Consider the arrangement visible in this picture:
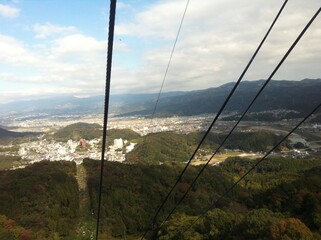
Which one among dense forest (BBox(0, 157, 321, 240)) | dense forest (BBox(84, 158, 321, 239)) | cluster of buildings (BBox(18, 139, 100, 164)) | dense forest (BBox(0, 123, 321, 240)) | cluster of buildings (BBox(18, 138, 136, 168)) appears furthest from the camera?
cluster of buildings (BBox(18, 139, 100, 164))

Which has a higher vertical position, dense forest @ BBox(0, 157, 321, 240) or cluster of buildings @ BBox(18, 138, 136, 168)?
dense forest @ BBox(0, 157, 321, 240)

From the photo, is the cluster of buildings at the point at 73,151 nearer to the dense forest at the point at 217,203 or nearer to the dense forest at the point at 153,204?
the dense forest at the point at 217,203

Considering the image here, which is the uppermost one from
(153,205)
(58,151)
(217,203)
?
(153,205)

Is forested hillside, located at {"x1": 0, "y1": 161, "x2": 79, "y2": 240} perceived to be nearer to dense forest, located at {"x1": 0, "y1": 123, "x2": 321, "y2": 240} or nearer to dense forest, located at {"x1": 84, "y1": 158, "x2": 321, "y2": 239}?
dense forest, located at {"x1": 0, "y1": 123, "x2": 321, "y2": 240}

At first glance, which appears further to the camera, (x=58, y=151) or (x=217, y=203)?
(x=58, y=151)

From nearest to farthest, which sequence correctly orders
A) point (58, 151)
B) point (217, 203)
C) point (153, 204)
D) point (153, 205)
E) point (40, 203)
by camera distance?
point (40, 203)
point (153, 205)
point (153, 204)
point (217, 203)
point (58, 151)

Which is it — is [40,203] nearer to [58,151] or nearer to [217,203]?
[217,203]

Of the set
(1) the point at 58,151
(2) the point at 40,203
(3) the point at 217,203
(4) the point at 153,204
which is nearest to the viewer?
(2) the point at 40,203

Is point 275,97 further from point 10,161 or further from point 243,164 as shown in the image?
point 10,161

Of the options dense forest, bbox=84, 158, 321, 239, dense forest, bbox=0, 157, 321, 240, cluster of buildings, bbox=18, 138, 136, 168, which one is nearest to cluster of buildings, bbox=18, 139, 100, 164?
cluster of buildings, bbox=18, 138, 136, 168

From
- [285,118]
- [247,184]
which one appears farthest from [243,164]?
[285,118]

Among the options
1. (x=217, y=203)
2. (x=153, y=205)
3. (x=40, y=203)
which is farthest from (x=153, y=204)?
(x=40, y=203)
